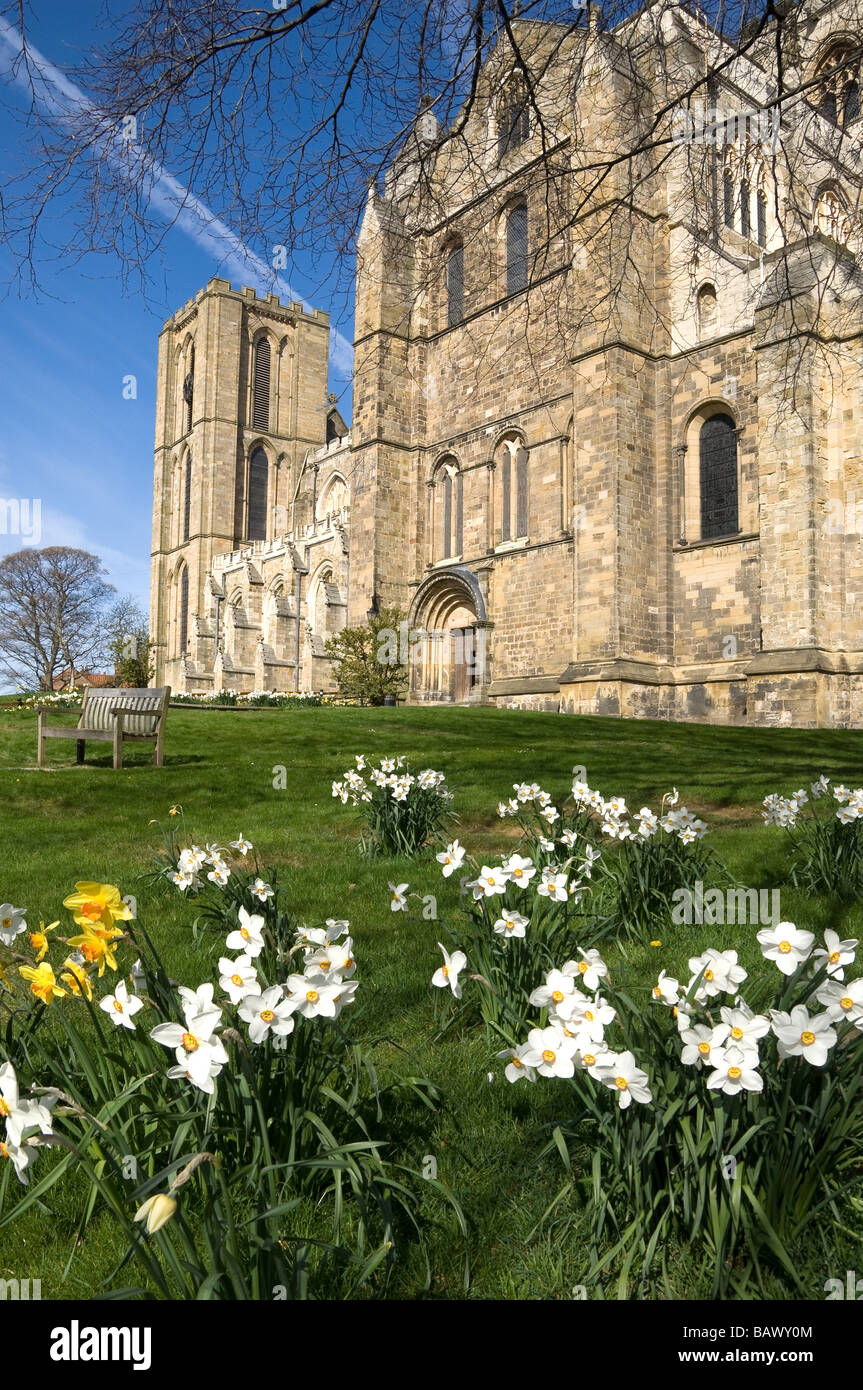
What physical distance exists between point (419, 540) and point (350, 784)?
71.5 feet

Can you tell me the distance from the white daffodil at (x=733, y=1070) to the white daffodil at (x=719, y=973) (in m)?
0.16

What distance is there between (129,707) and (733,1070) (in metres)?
9.44

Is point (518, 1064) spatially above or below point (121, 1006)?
below

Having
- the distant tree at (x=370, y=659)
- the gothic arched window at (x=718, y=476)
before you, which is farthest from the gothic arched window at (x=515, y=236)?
the distant tree at (x=370, y=659)

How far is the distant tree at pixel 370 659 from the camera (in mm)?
25422

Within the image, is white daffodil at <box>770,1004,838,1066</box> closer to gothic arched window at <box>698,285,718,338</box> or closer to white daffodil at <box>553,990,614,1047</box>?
white daffodil at <box>553,990,614,1047</box>

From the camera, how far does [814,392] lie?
1809 centimetres

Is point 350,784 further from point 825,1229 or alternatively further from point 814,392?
point 814,392

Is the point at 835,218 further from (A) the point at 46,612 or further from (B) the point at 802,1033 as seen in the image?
(A) the point at 46,612

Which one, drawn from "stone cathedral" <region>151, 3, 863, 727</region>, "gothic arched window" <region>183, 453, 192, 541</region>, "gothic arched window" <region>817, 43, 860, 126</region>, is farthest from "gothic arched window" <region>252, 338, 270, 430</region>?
"gothic arched window" <region>817, 43, 860, 126</region>

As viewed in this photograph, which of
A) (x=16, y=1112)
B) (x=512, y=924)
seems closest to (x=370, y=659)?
(x=512, y=924)

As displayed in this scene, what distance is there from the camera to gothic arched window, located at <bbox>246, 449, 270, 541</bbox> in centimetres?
5562

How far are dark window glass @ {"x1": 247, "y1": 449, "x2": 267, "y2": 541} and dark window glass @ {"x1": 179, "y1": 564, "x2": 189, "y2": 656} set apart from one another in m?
5.19

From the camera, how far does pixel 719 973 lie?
6.51 ft
